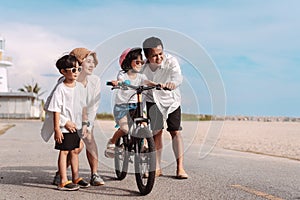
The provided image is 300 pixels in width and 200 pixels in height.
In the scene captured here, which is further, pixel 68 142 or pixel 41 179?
pixel 41 179

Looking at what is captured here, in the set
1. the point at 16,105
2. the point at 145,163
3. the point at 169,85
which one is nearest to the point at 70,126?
the point at 145,163

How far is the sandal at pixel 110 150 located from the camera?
21.1 feet

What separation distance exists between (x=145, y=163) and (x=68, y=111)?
43.6 inches

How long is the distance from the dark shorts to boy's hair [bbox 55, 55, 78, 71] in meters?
1.12

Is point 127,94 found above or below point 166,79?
below

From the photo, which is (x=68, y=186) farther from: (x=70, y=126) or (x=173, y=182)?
(x=173, y=182)

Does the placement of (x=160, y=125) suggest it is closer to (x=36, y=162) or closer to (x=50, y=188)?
(x=50, y=188)

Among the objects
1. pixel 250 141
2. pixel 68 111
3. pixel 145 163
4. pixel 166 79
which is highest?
pixel 166 79

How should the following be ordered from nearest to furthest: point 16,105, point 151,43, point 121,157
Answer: point 151,43, point 121,157, point 16,105

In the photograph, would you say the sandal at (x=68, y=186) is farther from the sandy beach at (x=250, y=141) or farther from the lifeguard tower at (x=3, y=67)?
the lifeguard tower at (x=3, y=67)

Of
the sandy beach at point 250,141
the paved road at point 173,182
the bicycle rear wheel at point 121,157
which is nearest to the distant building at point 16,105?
the sandy beach at point 250,141

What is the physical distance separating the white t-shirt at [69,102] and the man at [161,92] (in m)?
0.86

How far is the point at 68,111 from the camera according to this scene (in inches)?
228

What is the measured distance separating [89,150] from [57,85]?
3.06 feet
